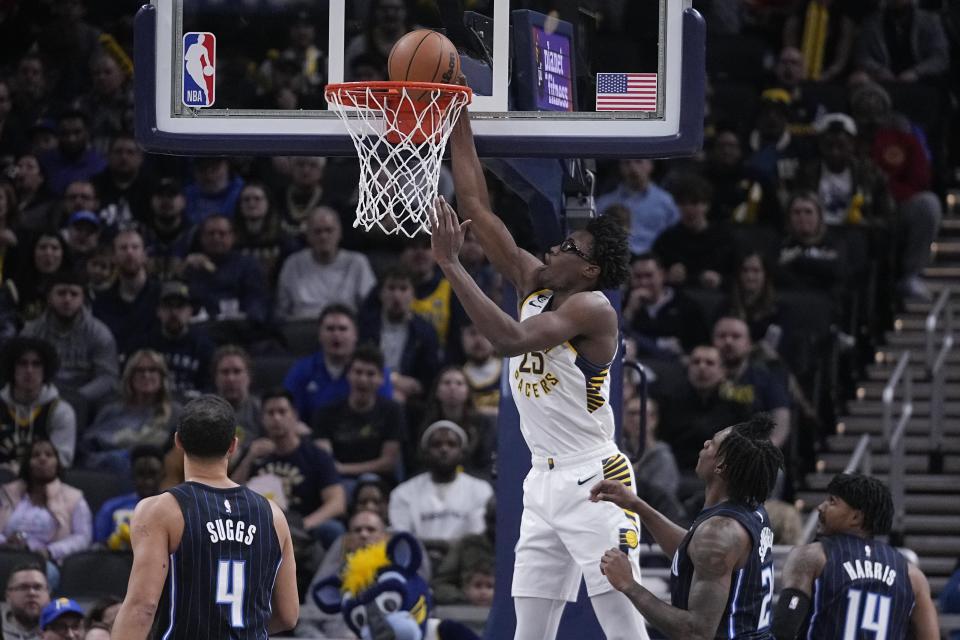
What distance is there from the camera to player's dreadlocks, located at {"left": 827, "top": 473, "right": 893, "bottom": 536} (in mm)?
6793

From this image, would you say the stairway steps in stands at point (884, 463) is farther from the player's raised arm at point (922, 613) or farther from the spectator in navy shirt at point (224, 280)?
the player's raised arm at point (922, 613)

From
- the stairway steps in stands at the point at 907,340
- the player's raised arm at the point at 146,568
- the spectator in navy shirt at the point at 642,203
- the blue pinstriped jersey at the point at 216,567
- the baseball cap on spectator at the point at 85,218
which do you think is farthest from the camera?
the stairway steps in stands at the point at 907,340

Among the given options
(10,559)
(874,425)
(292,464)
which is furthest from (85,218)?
(874,425)

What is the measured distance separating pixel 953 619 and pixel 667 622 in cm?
341

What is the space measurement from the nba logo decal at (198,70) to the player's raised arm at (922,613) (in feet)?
11.3

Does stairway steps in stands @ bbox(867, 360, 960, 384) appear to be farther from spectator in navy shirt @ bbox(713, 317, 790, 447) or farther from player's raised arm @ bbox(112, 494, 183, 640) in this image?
player's raised arm @ bbox(112, 494, 183, 640)

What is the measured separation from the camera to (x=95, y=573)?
9961mm

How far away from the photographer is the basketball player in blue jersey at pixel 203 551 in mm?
5770

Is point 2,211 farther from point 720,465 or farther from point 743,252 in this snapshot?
point 720,465

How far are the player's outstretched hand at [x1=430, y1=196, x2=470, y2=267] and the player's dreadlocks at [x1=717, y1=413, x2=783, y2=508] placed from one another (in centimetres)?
126

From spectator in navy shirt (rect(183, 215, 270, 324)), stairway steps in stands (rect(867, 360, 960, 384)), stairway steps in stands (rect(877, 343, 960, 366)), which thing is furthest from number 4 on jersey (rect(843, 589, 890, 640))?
stairway steps in stands (rect(877, 343, 960, 366))

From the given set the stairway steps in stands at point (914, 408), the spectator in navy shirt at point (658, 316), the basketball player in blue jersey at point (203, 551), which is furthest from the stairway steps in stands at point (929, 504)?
the basketball player in blue jersey at point (203, 551)

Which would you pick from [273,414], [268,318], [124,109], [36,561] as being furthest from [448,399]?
[124,109]

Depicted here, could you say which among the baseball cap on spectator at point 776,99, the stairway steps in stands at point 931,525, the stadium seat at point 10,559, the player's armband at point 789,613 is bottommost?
the stairway steps in stands at point 931,525
